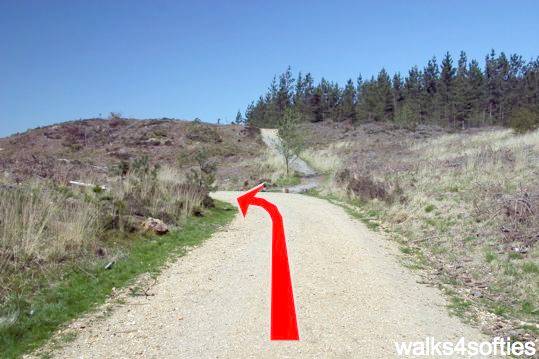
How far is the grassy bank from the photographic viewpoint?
17.7 ft

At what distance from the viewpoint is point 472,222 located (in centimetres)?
1102

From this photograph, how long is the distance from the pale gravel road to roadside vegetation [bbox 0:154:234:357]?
2.15 ft

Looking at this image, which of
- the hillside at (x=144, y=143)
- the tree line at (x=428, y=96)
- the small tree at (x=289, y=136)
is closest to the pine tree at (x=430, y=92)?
the tree line at (x=428, y=96)

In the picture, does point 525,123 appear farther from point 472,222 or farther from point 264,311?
point 264,311

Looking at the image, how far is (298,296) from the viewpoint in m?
6.70

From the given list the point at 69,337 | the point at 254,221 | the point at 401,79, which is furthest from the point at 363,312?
the point at 401,79

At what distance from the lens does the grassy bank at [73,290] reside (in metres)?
5.40

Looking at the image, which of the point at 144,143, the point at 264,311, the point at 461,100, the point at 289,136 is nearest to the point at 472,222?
the point at 264,311

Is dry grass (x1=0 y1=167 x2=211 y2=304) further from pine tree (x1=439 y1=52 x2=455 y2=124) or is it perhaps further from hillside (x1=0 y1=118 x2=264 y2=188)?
pine tree (x1=439 y1=52 x2=455 y2=124)

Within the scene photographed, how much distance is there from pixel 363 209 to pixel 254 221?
4760 millimetres

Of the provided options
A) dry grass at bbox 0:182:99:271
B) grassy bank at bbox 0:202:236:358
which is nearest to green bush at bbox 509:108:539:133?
grassy bank at bbox 0:202:236:358

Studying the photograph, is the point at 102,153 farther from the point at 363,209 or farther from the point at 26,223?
the point at 26,223

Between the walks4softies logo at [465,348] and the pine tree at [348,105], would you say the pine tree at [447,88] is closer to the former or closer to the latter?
the pine tree at [348,105]

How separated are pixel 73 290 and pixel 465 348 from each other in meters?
5.39
